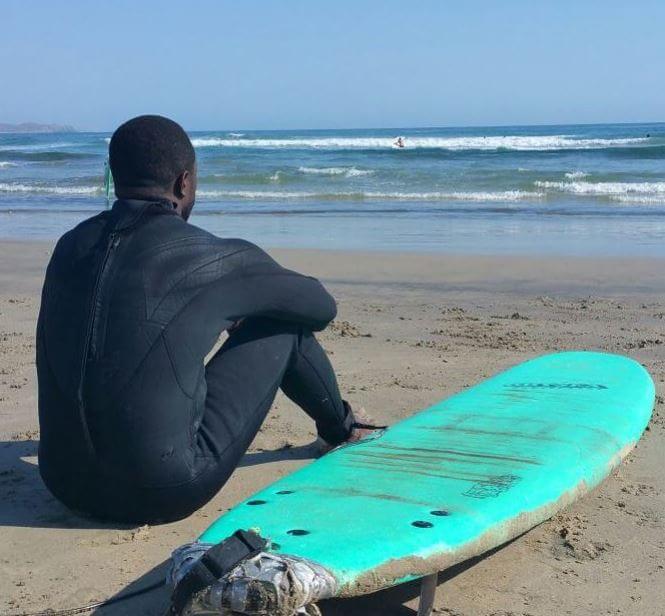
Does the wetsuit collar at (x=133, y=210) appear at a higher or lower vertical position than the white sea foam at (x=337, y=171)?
higher

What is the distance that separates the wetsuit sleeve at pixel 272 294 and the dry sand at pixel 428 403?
2.33 ft

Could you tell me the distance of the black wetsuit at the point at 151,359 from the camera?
2.53m

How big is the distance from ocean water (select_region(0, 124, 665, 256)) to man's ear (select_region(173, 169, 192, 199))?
6846 millimetres

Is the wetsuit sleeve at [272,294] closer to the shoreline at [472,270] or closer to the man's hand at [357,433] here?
the man's hand at [357,433]

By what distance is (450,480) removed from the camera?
2666 millimetres

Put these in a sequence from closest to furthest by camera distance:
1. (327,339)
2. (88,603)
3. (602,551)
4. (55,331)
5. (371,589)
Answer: (371,589) → (88,603) → (55,331) → (602,551) → (327,339)

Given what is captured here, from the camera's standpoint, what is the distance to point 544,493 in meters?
2.66

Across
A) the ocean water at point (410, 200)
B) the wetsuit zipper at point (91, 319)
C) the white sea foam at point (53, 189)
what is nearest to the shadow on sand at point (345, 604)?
the wetsuit zipper at point (91, 319)

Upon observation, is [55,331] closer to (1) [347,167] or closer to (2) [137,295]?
(2) [137,295]

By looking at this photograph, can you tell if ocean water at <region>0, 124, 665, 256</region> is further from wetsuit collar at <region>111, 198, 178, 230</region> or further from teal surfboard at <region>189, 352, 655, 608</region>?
wetsuit collar at <region>111, 198, 178, 230</region>

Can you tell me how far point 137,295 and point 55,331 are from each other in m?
0.27

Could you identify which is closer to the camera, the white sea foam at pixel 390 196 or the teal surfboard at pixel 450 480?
the teal surfboard at pixel 450 480

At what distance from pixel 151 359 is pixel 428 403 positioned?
6.71 feet

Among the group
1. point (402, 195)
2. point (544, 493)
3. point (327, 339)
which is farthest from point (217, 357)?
point (402, 195)
